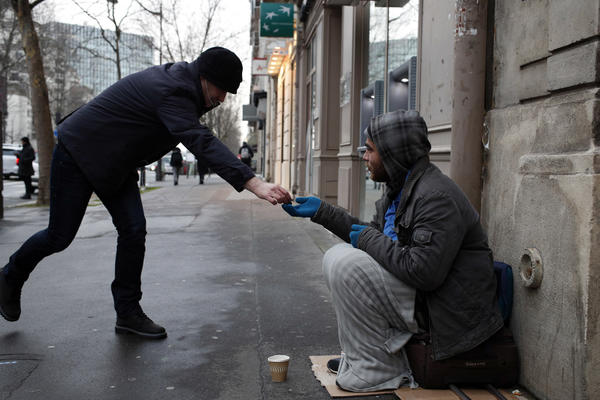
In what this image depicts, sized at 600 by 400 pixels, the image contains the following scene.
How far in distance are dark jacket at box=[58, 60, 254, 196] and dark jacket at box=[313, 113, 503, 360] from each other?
1197 millimetres

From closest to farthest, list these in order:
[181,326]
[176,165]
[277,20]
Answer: [181,326]
[277,20]
[176,165]

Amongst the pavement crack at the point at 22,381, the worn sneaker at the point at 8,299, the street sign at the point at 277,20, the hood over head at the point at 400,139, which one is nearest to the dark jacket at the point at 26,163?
the street sign at the point at 277,20

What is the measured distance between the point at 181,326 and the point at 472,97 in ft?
7.54

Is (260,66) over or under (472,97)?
over

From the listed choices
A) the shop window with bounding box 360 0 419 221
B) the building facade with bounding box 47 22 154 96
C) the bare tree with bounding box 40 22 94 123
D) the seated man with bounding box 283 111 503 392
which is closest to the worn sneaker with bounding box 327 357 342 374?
the seated man with bounding box 283 111 503 392

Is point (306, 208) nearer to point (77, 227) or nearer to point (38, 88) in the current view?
point (77, 227)

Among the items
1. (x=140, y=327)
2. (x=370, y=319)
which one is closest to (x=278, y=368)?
(x=370, y=319)

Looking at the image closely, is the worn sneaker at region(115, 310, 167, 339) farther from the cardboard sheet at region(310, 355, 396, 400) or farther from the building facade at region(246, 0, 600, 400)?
the building facade at region(246, 0, 600, 400)

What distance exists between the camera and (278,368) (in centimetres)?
286

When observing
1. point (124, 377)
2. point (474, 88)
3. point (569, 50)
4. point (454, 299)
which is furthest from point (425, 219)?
point (124, 377)

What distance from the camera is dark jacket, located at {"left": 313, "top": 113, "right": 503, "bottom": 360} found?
97.4 inches

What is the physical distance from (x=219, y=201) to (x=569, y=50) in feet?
42.3

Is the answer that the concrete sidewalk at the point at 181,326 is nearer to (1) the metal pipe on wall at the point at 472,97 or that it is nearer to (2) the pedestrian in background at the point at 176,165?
(1) the metal pipe on wall at the point at 472,97

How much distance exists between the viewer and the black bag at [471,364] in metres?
2.65
